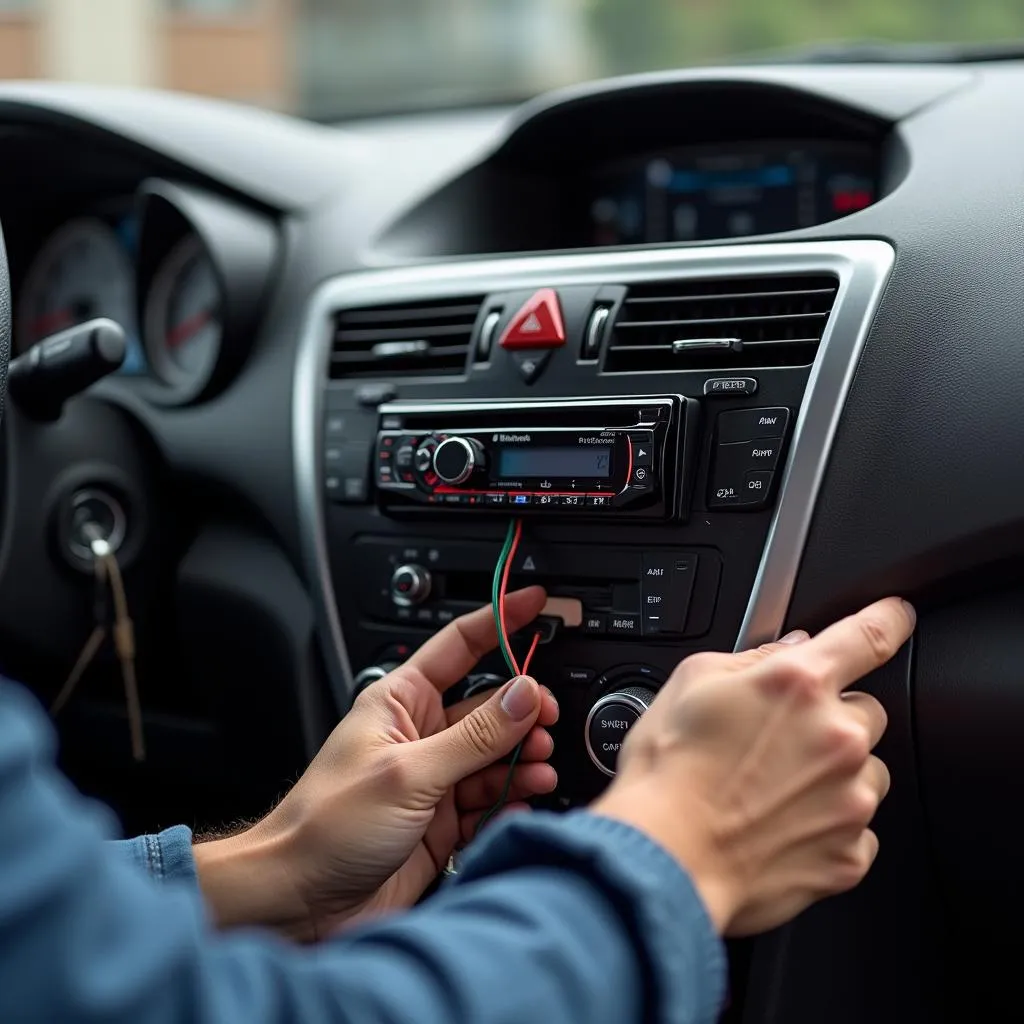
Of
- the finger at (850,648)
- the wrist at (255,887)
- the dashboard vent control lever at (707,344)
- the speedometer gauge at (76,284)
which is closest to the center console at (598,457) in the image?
the dashboard vent control lever at (707,344)

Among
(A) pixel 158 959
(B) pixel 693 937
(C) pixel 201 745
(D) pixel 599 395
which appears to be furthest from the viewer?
(C) pixel 201 745

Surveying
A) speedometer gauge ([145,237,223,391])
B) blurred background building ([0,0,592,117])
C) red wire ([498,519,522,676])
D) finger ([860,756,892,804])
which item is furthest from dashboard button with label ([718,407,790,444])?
blurred background building ([0,0,592,117])

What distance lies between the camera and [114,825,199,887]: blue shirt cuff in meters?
1.03

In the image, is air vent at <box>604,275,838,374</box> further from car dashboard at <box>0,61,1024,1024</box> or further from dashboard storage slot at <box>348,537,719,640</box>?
dashboard storage slot at <box>348,537,719,640</box>

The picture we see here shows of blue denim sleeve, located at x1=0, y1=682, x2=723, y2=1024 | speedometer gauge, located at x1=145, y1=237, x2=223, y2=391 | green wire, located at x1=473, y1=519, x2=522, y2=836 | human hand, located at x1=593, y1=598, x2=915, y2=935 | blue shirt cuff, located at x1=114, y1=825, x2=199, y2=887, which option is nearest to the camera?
blue denim sleeve, located at x1=0, y1=682, x2=723, y2=1024

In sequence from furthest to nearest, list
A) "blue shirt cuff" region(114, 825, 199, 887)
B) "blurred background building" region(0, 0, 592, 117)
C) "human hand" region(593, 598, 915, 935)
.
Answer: "blurred background building" region(0, 0, 592, 117) → "blue shirt cuff" region(114, 825, 199, 887) → "human hand" region(593, 598, 915, 935)

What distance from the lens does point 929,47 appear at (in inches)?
65.2

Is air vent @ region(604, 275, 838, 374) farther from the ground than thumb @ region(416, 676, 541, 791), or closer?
farther from the ground

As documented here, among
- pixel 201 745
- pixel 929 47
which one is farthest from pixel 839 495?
pixel 201 745

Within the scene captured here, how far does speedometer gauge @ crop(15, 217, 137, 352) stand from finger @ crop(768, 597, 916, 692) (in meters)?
1.27

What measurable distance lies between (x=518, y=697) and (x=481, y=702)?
151mm

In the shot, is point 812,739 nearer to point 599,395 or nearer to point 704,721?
point 704,721

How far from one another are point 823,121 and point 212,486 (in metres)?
0.80

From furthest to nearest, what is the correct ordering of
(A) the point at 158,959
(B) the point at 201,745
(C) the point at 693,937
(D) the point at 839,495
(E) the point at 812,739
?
(B) the point at 201,745 < (D) the point at 839,495 < (E) the point at 812,739 < (C) the point at 693,937 < (A) the point at 158,959
